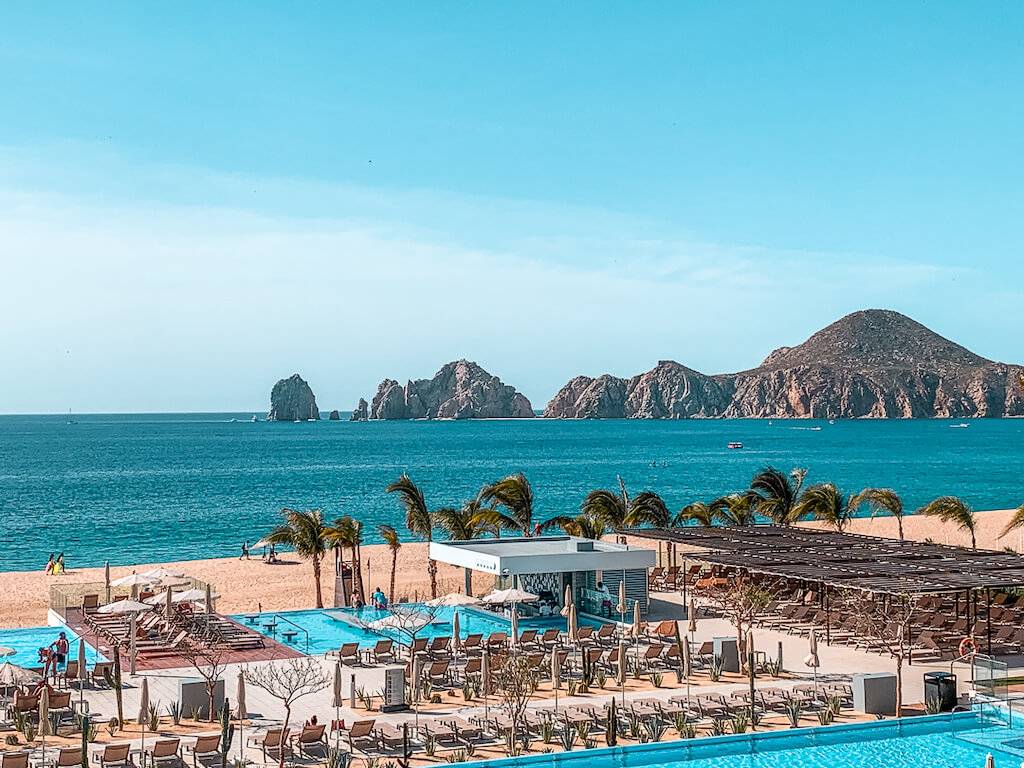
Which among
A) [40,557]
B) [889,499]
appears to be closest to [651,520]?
[889,499]

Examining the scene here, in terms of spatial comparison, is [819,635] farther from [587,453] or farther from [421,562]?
[587,453]

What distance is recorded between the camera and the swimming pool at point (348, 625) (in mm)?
27703

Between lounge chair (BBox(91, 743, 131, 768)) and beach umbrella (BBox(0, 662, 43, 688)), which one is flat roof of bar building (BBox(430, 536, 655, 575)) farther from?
lounge chair (BBox(91, 743, 131, 768))

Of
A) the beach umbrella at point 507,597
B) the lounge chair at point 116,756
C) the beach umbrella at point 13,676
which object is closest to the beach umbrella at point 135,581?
the beach umbrella at point 507,597

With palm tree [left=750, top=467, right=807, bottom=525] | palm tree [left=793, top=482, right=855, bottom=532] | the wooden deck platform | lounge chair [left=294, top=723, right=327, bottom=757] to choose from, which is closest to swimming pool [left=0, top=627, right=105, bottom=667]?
the wooden deck platform

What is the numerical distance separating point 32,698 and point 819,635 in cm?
1640

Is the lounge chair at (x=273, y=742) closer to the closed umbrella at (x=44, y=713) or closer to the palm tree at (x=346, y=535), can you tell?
the closed umbrella at (x=44, y=713)

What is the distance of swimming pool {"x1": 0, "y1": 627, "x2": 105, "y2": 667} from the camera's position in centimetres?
2570

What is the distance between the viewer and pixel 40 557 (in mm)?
58906

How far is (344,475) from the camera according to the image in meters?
116

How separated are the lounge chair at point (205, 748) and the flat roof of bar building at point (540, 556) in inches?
456

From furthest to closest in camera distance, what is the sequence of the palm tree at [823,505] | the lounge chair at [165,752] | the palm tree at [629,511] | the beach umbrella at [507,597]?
the palm tree at [823,505], the palm tree at [629,511], the beach umbrella at [507,597], the lounge chair at [165,752]

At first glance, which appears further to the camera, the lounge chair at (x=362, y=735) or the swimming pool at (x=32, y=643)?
the swimming pool at (x=32, y=643)

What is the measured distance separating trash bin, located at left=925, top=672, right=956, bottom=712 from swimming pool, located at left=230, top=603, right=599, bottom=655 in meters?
10.5
